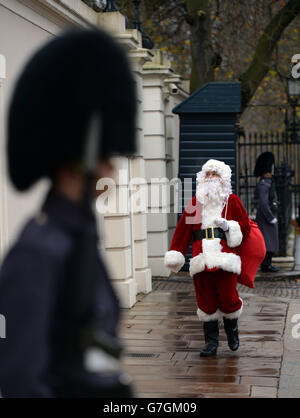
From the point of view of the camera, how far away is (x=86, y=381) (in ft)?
7.10

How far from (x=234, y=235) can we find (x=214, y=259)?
271mm

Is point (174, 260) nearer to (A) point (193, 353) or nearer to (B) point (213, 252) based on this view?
(B) point (213, 252)

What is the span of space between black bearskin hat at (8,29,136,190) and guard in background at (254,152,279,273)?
11.6m

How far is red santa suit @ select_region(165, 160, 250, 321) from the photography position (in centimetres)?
717

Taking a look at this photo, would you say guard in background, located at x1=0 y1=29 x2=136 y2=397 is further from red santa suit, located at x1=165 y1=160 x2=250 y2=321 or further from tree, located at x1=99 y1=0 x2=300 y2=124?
tree, located at x1=99 y1=0 x2=300 y2=124

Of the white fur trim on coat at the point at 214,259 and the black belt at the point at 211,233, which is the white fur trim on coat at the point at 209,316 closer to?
the white fur trim on coat at the point at 214,259

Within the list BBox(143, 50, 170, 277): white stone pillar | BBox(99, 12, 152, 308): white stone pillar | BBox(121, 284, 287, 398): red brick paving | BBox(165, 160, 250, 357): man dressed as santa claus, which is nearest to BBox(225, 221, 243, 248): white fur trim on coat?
BBox(165, 160, 250, 357): man dressed as santa claus

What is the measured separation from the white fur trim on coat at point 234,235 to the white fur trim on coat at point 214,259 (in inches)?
3.3

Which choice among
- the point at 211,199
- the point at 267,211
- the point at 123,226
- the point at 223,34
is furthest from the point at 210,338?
the point at 223,34

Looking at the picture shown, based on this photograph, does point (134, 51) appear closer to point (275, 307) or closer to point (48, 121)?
point (275, 307)

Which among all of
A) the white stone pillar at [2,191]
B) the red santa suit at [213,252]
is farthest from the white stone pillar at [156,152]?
the white stone pillar at [2,191]

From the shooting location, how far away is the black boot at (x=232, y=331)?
7.39 metres

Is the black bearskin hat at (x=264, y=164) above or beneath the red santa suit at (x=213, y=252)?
above
